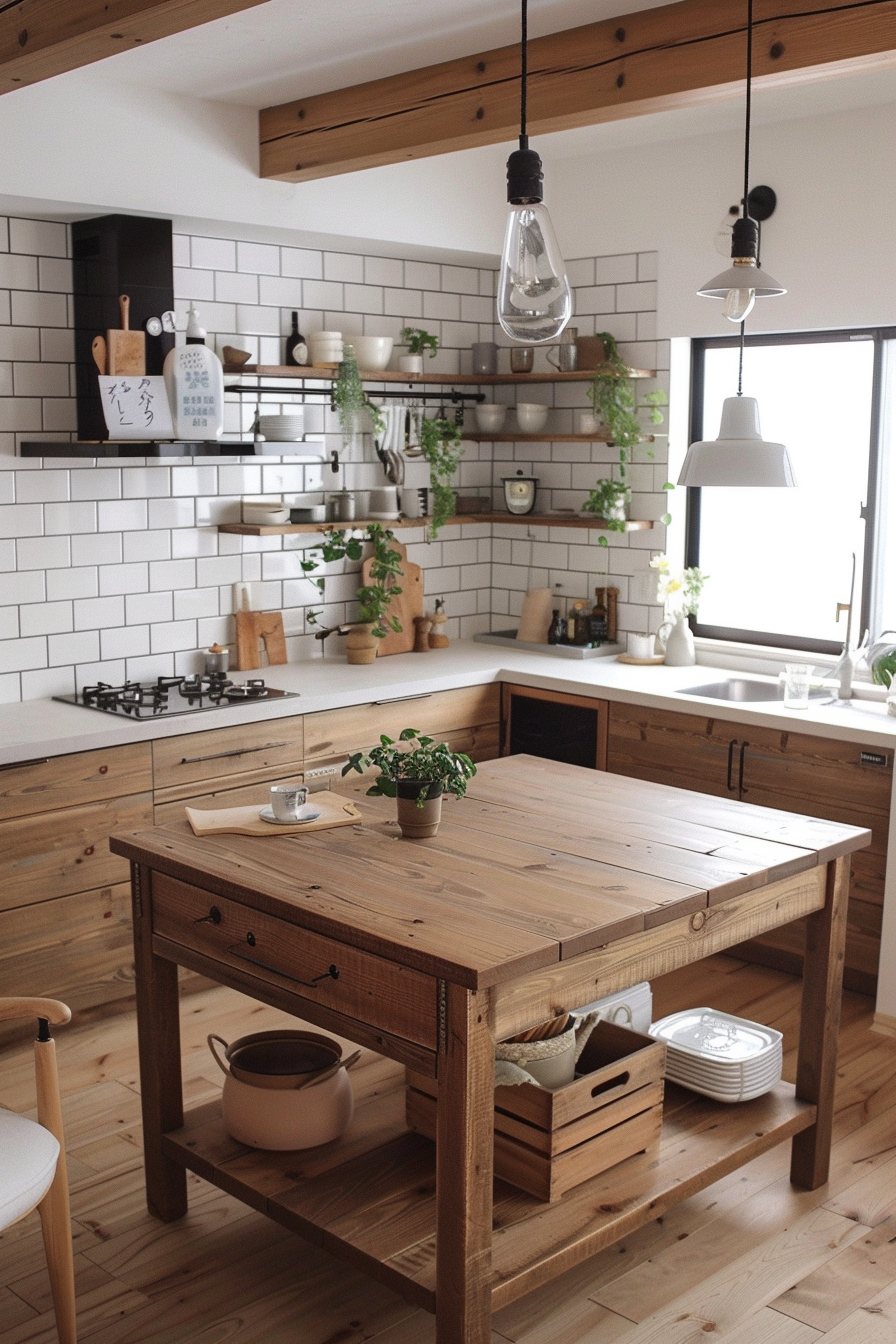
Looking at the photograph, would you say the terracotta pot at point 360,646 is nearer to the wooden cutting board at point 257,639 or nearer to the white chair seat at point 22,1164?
the wooden cutting board at point 257,639

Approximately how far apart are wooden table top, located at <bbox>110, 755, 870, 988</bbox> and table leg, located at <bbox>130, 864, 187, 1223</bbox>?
0.17m

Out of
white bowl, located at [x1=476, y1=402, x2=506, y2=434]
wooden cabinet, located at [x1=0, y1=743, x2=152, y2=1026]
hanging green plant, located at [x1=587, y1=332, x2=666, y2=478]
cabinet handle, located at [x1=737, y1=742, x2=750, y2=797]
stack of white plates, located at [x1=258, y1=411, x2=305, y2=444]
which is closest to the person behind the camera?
wooden cabinet, located at [x1=0, y1=743, x2=152, y2=1026]

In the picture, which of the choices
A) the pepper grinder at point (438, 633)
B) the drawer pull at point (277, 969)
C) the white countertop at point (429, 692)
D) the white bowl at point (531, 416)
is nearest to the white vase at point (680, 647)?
the white countertop at point (429, 692)

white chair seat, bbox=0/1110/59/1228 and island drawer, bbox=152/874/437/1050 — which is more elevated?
island drawer, bbox=152/874/437/1050

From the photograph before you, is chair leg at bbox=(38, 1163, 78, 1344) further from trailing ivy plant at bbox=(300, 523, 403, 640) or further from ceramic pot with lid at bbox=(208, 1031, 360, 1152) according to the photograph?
trailing ivy plant at bbox=(300, 523, 403, 640)

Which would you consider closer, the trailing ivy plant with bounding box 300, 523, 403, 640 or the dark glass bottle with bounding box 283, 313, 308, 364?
the dark glass bottle with bounding box 283, 313, 308, 364

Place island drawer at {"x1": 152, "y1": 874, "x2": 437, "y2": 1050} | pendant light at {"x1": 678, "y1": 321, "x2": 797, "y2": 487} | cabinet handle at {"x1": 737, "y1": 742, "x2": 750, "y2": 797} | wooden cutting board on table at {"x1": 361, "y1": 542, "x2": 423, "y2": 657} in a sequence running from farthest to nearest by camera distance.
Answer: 1. wooden cutting board on table at {"x1": 361, "y1": 542, "x2": 423, "y2": 657}
2. cabinet handle at {"x1": 737, "y1": 742, "x2": 750, "y2": 797}
3. pendant light at {"x1": 678, "y1": 321, "x2": 797, "y2": 487}
4. island drawer at {"x1": 152, "y1": 874, "x2": 437, "y2": 1050}

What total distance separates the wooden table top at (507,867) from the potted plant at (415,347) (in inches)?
101

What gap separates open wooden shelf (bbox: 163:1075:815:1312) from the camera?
2652mm

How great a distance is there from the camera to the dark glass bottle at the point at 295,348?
5.29m

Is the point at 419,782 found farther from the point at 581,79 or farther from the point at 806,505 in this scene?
the point at 806,505

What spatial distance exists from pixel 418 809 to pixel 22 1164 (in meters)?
1.11

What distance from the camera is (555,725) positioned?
532 centimetres

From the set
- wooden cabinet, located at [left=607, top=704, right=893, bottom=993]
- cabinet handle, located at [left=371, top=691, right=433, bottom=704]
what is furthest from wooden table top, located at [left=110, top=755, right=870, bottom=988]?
cabinet handle, located at [left=371, top=691, right=433, bottom=704]
